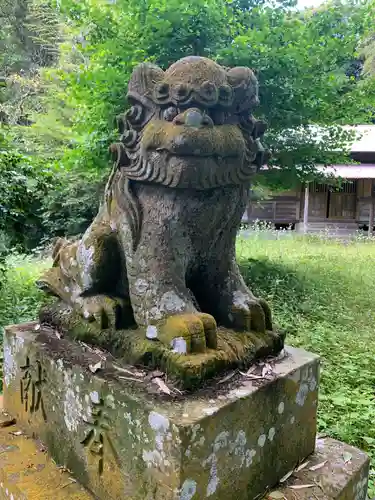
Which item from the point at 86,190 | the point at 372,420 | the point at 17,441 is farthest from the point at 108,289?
the point at 86,190

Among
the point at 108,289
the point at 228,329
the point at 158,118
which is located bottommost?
the point at 228,329

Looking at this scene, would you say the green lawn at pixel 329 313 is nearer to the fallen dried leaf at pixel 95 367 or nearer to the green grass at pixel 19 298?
the green grass at pixel 19 298

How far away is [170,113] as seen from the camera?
1.31m

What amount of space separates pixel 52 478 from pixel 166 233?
921 millimetres

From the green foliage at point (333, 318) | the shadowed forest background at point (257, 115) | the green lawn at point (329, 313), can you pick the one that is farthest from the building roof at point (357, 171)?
the shadowed forest background at point (257, 115)

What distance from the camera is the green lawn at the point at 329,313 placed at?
8.36 feet

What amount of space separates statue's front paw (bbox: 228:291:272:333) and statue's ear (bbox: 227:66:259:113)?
0.65 meters

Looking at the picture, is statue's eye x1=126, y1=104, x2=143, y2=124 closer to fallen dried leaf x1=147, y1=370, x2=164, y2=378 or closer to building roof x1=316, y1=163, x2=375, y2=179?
fallen dried leaf x1=147, y1=370, x2=164, y2=378

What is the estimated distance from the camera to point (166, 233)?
138 cm

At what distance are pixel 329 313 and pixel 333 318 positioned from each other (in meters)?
0.13

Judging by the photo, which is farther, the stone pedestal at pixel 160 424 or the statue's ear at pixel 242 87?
the statue's ear at pixel 242 87

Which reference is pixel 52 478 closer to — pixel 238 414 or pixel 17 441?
pixel 17 441

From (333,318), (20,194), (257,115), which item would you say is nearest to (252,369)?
(333,318)

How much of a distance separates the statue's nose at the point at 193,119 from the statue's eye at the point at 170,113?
33mm
